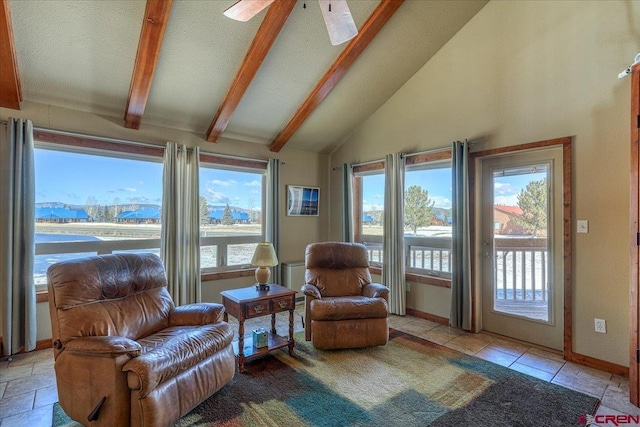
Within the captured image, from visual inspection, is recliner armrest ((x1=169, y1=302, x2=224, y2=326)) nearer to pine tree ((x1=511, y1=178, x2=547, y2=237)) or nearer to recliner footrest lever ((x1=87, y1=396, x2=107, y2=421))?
recliner footrest lever ((x1=87, y1=396, x2=107, y2=421))

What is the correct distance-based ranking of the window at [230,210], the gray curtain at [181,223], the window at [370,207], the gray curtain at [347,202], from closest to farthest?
the gray curtain at [181,223] → the window at [230,210] → the window at [370,207] → the gray curtain at [347,202]

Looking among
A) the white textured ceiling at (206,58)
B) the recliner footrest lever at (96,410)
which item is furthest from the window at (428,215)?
the recliner footrest lever at (96,410)

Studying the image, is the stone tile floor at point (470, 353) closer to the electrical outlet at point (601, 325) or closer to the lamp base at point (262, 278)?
the electrical outlet at point (601, 325)

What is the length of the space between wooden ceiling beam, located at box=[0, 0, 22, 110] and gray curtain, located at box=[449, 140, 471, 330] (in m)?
4.35

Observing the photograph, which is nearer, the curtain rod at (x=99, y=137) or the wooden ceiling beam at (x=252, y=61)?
the wooden ceiling beam at (x=252, y=61)

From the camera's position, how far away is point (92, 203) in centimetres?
367

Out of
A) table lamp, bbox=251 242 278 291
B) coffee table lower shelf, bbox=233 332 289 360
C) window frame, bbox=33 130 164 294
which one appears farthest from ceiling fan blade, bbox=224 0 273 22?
coffee table lower shelf, bbox=233 332 289 360

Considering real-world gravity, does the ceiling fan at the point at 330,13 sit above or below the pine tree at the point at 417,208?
above

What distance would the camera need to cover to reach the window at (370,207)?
499cm

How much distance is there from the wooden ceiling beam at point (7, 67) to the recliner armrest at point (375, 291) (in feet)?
13.0

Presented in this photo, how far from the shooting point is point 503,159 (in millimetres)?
3646

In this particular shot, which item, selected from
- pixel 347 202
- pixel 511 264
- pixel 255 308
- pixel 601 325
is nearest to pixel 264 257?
pixel 255 308

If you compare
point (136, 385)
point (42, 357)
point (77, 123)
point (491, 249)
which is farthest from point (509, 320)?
point (77, 123)

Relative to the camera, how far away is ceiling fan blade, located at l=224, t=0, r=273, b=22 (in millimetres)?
2084
